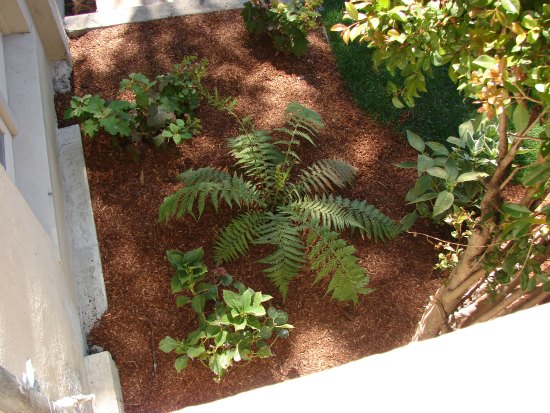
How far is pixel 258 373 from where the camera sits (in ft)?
11.1

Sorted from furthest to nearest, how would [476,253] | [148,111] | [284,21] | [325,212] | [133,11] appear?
1. [133,11]
2. [284,21]
3. [148,111]
4. [325,212]
5. [476,253]

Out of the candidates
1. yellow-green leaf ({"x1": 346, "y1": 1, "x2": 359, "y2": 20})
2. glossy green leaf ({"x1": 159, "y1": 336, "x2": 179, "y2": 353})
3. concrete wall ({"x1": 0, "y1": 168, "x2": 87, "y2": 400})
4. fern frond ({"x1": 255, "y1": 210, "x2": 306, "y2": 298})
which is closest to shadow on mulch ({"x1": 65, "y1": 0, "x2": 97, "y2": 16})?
fern frond ({"x1": 255, "y1": 210, "x2": 306, "y2": 298})

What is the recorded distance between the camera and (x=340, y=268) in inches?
135

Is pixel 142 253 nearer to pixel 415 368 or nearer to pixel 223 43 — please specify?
pixel 223 43

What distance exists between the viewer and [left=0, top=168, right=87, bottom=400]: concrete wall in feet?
5.84

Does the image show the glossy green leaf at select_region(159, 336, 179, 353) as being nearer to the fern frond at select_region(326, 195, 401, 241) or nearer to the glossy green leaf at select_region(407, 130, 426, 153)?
the fern frond at select_region(326, 195, 401, 241)

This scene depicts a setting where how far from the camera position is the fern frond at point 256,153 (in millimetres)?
3951

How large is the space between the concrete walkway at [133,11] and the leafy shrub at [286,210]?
4.90 ft

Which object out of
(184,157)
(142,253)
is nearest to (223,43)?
(184,157)

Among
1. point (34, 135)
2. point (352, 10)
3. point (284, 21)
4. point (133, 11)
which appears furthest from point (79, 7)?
point (352, 10)

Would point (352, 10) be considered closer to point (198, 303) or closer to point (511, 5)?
point (511, 5)

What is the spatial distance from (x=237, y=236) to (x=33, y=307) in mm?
1688

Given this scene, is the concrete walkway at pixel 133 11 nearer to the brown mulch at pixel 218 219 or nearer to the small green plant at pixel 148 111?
the brown mulch at pixel 218 219

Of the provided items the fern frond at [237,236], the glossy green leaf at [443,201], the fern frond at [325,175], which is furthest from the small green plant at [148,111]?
the glossy green leaf at [443,201]
